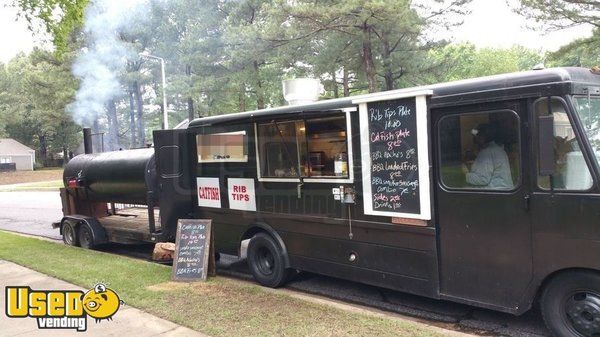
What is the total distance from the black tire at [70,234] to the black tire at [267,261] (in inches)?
195

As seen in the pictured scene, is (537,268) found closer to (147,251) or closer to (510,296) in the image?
(510,296)

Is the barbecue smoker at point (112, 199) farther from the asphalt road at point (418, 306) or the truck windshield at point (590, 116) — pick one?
the truck windshield at point (590, 116)

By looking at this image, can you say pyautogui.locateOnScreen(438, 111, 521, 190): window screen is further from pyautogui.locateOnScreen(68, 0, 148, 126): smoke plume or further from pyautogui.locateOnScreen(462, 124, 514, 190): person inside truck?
pyautogui.locateOnScreen(68, 0, 148, 126): smoke plume

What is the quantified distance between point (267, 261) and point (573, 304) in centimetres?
378

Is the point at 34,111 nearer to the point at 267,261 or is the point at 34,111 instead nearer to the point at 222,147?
the point at 222,147

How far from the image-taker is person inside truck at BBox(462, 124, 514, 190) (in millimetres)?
4406

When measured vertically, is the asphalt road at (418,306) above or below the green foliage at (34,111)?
below

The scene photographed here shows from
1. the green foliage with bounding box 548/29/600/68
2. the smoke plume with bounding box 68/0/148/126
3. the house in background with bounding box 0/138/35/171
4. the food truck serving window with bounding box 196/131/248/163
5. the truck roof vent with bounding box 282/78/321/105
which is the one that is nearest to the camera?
the truck roof vent with bounding box 282/78/321/105

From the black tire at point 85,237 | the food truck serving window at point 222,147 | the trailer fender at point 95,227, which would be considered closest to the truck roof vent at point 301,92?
the food truck serving window at point 222,147

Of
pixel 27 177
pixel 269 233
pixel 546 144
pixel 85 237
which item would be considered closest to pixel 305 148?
pixel 269 233

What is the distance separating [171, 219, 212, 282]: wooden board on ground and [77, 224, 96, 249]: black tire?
11.2 feet

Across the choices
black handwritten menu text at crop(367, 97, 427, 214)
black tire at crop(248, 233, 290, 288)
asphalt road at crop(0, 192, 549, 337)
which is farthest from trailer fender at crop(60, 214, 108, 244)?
black handwritten menu text at crop(367, 97, 427, 214)

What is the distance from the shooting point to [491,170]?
14.7 ft

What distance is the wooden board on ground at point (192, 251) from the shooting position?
22.0 feet
